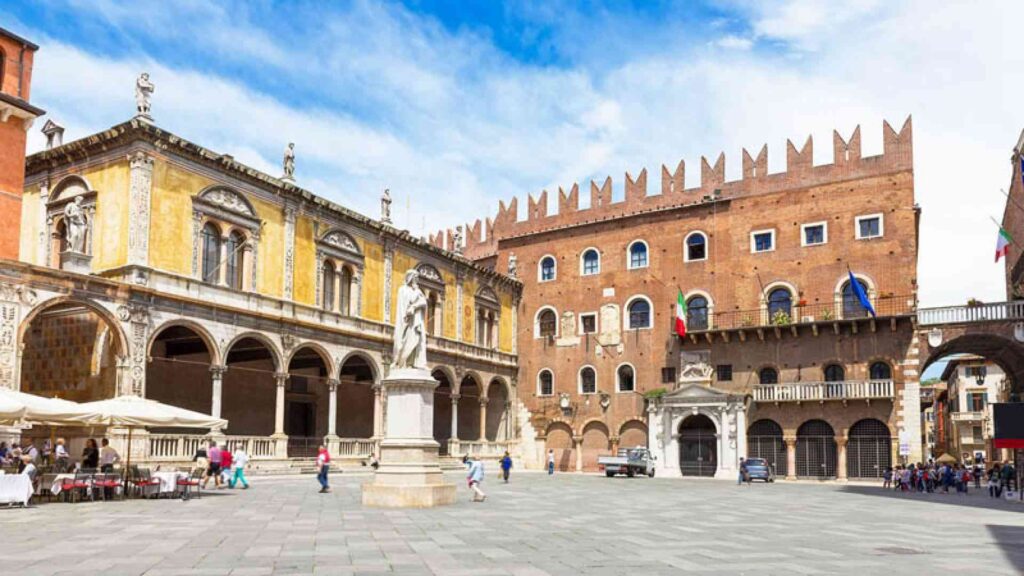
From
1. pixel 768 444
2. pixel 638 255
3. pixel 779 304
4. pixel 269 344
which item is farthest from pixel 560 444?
pixel 269 344

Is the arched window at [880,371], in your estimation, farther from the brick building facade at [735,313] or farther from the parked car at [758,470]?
the parked car at [758,470]

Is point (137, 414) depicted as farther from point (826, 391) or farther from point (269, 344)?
point (826, 391)

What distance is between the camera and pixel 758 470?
105 ft

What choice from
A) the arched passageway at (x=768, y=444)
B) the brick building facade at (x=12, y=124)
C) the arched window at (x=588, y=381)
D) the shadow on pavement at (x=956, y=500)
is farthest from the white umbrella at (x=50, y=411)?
→ the arched passageway at (x=768, y=444)

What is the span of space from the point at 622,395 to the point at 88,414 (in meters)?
25.1

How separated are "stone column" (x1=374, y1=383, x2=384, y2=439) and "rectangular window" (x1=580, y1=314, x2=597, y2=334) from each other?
11223 millimetres

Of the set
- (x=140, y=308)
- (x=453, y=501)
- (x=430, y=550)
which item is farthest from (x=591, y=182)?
(x=430, y=550)

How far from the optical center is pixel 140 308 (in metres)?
23.1

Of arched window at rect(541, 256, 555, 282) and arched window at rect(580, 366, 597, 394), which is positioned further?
arched window at rect(541, 256, 555, 282)

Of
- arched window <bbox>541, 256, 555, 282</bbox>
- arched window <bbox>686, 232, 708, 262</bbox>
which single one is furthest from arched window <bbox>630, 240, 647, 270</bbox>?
arched window <bbox>541, 256, 555, 282</bbox>

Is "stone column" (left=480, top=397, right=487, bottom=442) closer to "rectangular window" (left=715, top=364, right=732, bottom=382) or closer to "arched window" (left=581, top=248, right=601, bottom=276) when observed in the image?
"arched window" (left=581, top=248, right=601, bottom=276)

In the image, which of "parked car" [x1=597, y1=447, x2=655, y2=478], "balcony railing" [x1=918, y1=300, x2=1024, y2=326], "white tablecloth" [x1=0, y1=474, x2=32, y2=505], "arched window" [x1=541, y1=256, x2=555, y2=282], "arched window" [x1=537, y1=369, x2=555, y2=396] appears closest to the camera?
"white tablecloth" [x1=0, y1=474, x2=32, y2=505]

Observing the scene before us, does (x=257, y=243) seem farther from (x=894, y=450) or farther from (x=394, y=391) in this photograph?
(x=894, y=450)

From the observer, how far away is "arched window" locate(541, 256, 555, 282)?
136 ft
